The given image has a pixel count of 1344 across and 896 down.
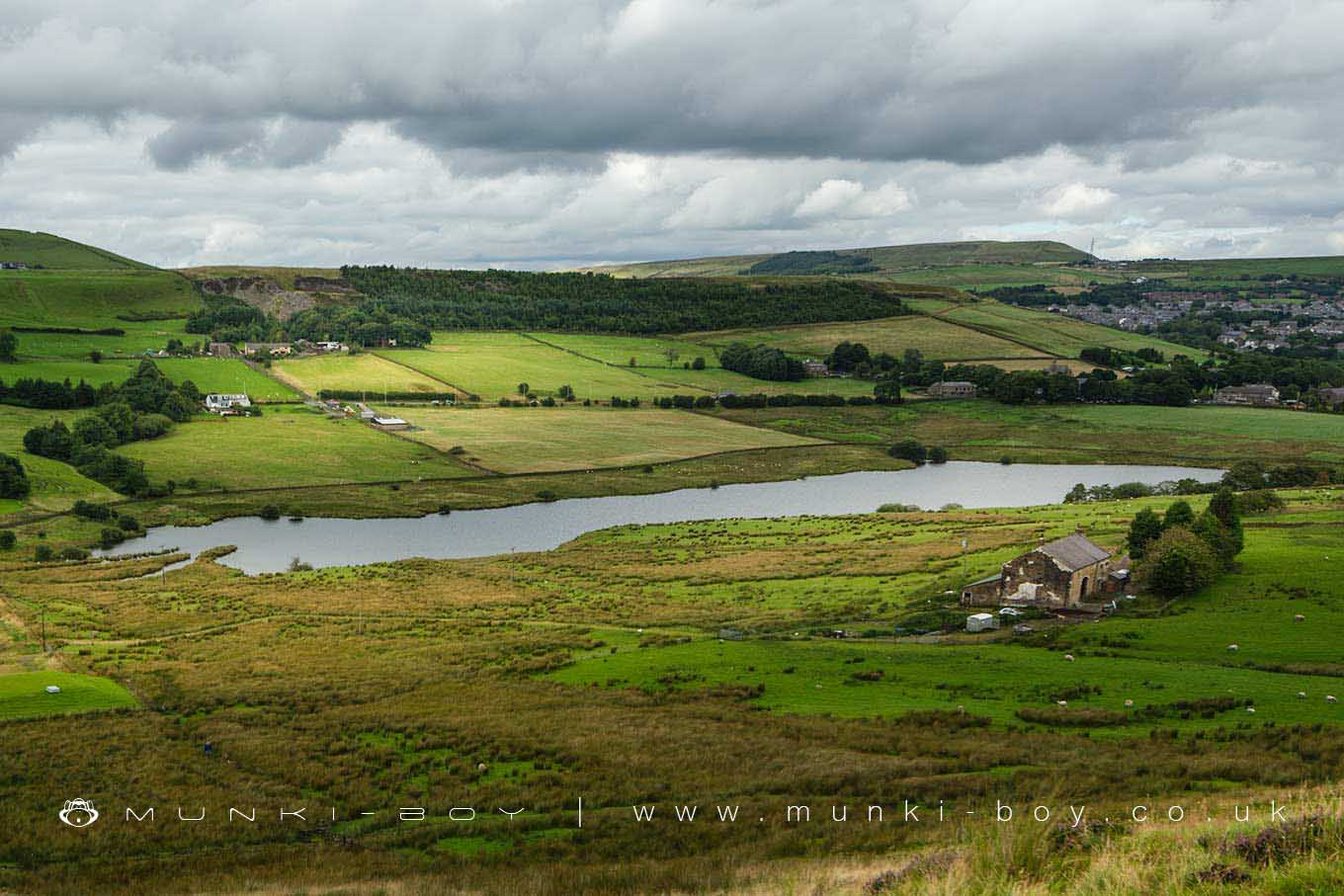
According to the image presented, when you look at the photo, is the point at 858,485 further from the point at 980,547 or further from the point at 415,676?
the point at 415,676

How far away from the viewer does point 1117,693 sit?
29719 millimetres

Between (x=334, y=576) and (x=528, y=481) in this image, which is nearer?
(x=334, y=576)

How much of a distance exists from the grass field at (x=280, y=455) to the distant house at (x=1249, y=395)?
108871 millimetres

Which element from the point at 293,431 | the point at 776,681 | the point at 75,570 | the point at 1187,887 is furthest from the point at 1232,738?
the point at 293,431

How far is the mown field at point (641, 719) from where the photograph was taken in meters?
19.7

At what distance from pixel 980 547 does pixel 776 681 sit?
30008mm

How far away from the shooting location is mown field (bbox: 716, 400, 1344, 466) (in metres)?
112

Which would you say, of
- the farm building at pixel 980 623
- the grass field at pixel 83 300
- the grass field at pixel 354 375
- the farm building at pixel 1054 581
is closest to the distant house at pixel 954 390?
the grass field at pixel 354 375

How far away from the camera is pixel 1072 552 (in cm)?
4569

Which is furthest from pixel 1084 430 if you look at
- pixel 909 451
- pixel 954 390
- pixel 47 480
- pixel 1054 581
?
pixel 47 480

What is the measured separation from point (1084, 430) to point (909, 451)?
25.4m

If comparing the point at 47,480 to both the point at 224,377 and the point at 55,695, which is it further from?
the point at 55,695

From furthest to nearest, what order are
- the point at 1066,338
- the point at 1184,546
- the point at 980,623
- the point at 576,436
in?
the point at 1066,338 → the point at 576,436 → the point at 1184,546 → the point at 980,623

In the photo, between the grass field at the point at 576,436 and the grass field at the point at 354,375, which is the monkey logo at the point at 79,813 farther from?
the grass field at the point at 354,375
